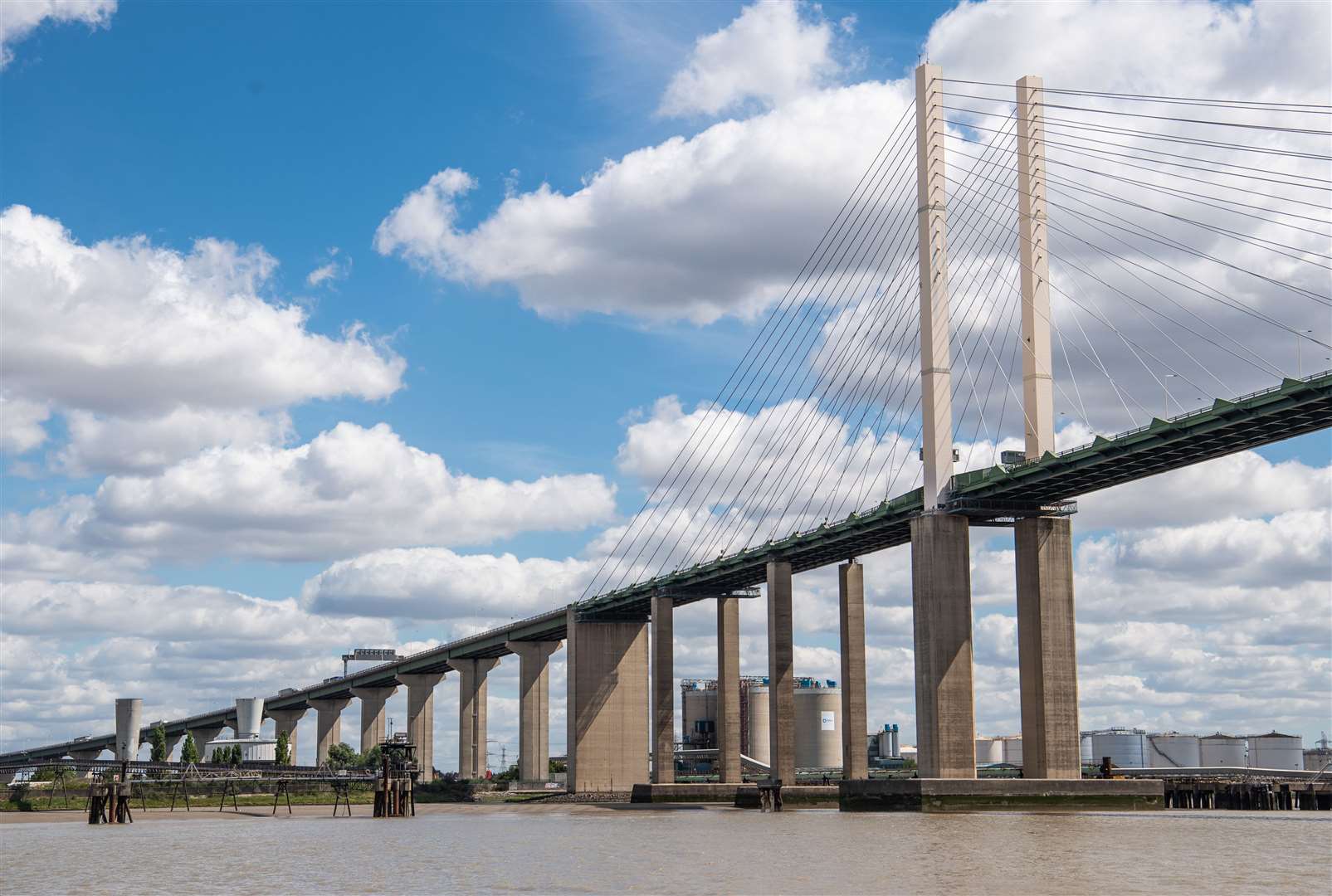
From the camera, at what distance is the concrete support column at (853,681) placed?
101 meters

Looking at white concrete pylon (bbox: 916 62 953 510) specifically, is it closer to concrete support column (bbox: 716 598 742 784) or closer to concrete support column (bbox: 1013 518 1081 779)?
concrete support column (bbox: 1013 518 1081 779)

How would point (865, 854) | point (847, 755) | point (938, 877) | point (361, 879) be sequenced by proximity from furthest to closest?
point (847, 755) < point (865, 854) < point (361, 879) < point (938, 877)

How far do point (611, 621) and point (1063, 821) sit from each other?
7334cm

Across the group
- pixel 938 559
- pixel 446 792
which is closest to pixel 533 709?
pixel 446 792

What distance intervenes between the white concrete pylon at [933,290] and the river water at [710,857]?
763 inches

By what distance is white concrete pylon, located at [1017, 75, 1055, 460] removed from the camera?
8262 centimetres

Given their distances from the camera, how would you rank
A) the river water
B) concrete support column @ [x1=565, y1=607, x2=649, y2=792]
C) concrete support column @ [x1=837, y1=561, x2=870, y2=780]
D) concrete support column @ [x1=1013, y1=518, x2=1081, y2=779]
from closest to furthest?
the river water, concrete support column @ [x1=1013, y1=518, x2=1081, y2=779], concrete support column @ [x1=837, y1=561, x2=870, y2=780], concrete support column @ [x1=565, y1=607, x2=649, y2=792]

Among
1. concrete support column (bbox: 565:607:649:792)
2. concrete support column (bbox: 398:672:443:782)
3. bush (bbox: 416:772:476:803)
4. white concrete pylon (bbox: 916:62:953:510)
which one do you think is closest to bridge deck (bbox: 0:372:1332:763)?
white concrete pylon (bbox: 916:62:953:510)

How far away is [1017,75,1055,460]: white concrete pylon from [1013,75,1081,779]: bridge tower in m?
0.04

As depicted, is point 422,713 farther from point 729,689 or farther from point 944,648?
point 944,648

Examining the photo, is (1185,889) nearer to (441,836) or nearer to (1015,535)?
(441,836)

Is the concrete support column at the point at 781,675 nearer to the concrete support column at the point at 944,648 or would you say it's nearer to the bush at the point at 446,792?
the concrete support column at the point at 944,648

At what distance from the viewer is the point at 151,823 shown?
90.6 m

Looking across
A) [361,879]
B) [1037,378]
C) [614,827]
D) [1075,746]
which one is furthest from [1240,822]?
[361,879]
